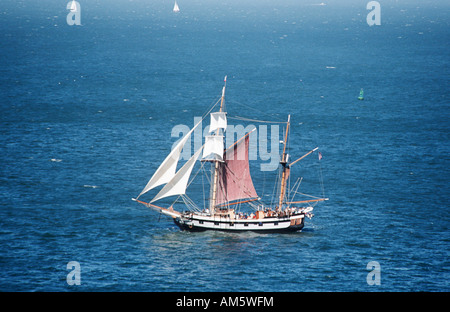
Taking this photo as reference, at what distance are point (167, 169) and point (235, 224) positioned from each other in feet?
41.6

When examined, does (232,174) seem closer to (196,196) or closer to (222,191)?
(222,191)

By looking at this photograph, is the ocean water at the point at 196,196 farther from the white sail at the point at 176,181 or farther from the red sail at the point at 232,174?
the red sail at the point at 232,174

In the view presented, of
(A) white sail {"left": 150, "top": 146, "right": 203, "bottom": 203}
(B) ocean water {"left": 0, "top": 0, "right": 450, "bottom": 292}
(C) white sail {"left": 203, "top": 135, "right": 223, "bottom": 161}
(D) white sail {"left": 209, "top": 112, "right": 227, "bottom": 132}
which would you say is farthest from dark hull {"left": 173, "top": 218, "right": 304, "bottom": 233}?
(D) white sail {"left": 209, "top": 112, "right": 227, "bottom": 132}

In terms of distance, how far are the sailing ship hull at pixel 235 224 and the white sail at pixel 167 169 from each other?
19.8 feet

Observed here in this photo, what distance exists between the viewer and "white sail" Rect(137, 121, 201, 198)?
101m

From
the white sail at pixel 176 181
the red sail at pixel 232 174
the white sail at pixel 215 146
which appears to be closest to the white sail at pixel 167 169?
the white sail at pixel 176 181

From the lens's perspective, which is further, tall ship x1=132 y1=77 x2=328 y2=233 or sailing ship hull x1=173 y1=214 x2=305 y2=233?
tall ship x1=132 y1=77 x2=328 y2=233

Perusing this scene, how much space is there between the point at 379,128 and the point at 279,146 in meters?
30.7

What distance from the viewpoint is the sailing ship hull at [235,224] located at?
328 ft

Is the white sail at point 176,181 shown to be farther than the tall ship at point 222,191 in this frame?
Yes

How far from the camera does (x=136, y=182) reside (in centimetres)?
12312

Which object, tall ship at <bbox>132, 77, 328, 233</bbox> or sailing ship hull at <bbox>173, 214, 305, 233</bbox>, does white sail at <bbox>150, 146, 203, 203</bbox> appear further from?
sailing ship hull at <bbox>173, 214, 305, 233</bbox>

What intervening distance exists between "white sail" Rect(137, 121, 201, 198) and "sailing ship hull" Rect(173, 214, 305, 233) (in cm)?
603

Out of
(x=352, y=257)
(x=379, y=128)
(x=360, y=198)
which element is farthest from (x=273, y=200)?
(x=379, y=128)
